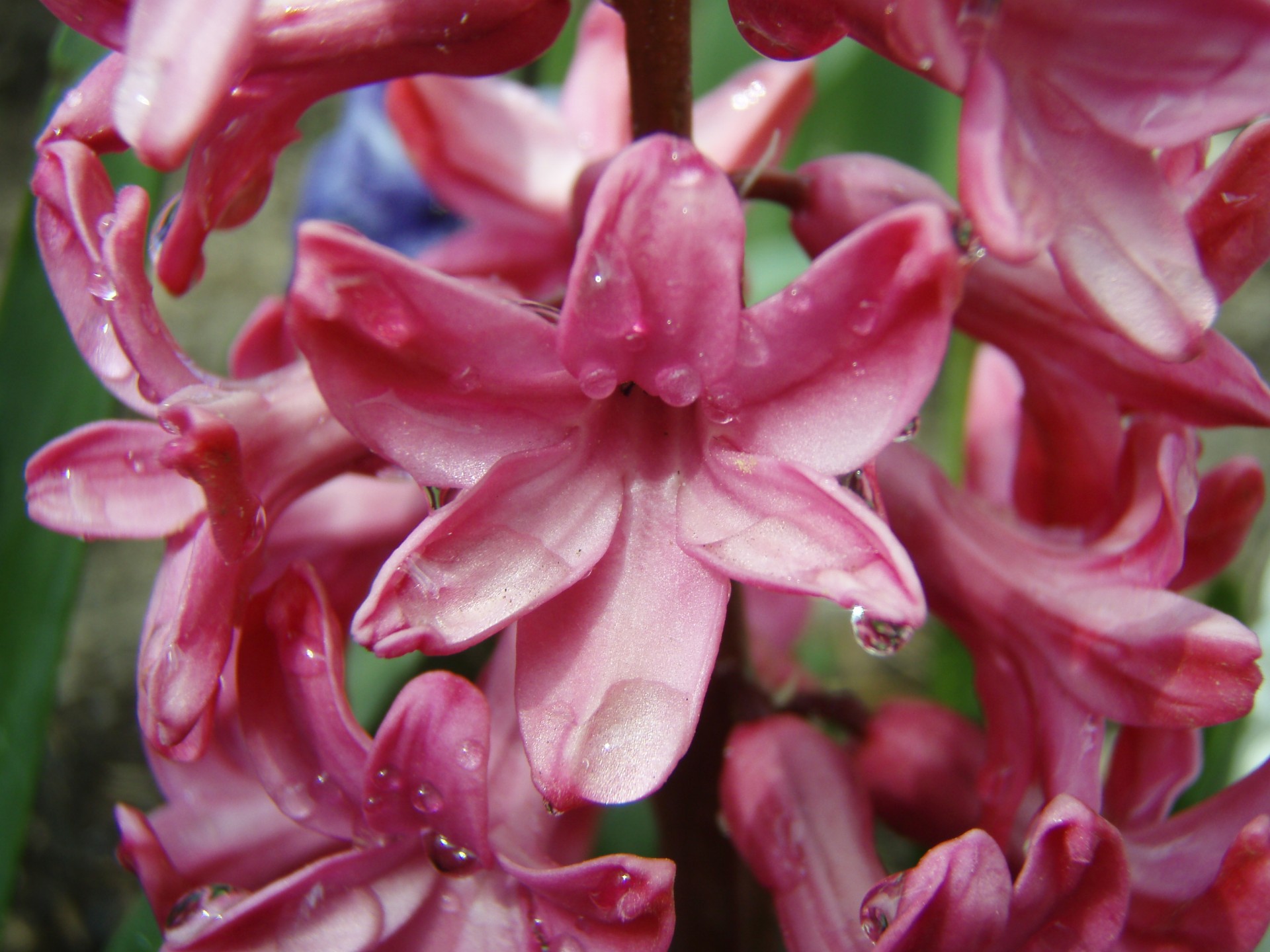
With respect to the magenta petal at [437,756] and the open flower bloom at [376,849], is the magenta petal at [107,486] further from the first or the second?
the magenta petal at [437,756]

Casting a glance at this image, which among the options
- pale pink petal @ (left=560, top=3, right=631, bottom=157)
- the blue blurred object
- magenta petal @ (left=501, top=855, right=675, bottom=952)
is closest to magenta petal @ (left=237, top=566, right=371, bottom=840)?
magenta petal @ (left=501, top=855, right=675, bottom=952)

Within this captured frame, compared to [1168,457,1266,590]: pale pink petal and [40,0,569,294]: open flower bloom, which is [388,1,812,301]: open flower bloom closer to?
[40,0,569,294]: open flower bloom

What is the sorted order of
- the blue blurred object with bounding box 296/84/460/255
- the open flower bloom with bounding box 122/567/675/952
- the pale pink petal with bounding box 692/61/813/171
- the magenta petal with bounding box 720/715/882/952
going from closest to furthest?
the open flower bloom with bounding box 122/567/675/952
the magenta petal with bounding box 720/715/882/952
the pale pink petal with bounding box 692/61/813/171
the blue blurred object with bounding box 296/84/460/255

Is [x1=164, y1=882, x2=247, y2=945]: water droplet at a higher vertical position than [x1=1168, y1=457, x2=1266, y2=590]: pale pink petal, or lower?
lower

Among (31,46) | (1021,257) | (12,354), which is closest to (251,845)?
(12,354)

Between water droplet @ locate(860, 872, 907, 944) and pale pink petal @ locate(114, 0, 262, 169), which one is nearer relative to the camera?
pale pink petal @ locate(114, 0, 262, 169)

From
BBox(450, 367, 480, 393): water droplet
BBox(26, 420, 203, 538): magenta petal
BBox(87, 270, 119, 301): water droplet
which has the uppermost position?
BBox(87, 270, 119, 301): water droplet

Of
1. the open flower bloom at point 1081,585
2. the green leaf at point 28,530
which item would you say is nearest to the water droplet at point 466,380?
the open flower bloom at point 1081,585

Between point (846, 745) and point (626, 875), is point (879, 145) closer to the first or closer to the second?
point (846, 745)
